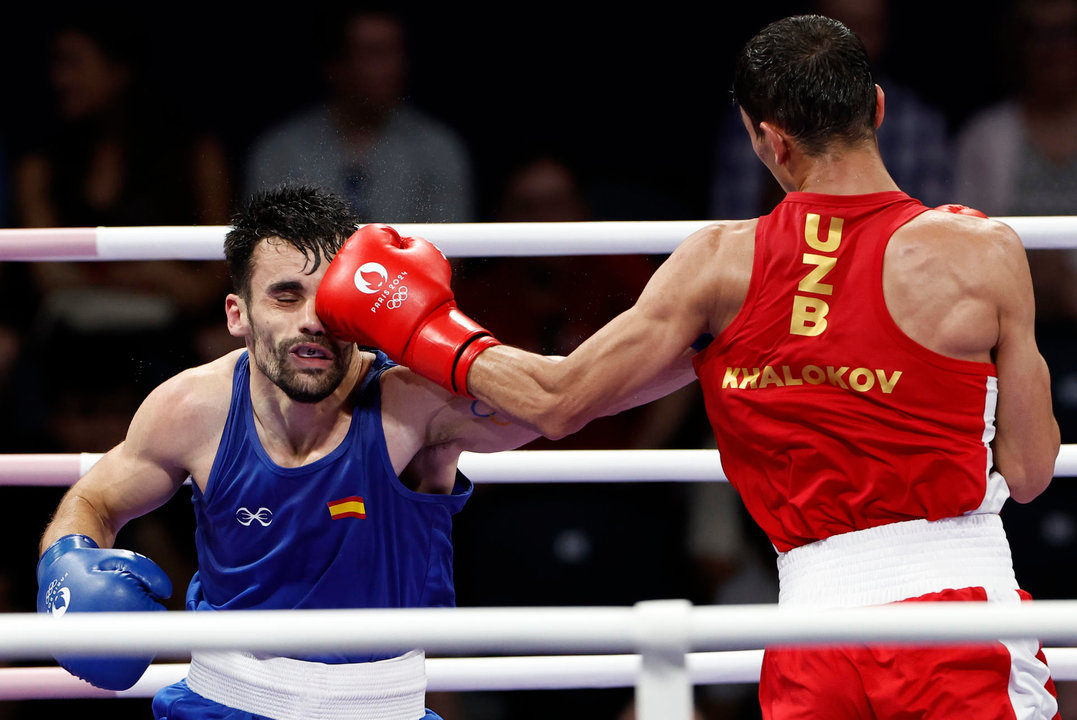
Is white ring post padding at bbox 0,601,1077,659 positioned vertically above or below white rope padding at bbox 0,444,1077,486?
below

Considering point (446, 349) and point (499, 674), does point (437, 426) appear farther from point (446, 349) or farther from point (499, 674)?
point (499, 674)

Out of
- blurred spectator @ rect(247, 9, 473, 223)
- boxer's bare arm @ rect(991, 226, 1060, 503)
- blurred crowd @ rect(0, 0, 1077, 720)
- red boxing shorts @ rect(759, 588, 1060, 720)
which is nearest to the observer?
red boxing shorts @ rect(759, 588, 1060, 720)

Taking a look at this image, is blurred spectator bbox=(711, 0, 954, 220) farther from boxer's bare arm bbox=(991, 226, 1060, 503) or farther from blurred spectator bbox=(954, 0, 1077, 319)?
boxer's bare arm bbox=(991, 226, 1060, 503)

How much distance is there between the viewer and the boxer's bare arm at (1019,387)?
1651 millimetres

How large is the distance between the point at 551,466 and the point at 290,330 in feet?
1.76

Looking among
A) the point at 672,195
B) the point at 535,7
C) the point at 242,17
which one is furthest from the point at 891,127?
the point at 242,17

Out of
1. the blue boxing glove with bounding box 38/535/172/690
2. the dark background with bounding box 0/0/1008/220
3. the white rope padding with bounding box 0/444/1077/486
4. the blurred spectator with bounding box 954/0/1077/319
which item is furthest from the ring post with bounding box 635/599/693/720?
the dark background with bounding box 0/0/1008/220

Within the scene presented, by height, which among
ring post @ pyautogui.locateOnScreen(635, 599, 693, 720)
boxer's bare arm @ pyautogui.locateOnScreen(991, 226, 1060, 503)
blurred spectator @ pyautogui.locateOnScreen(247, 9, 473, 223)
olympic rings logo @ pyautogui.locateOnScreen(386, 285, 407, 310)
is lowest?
ring post @ pyautogui.locateOnScreen(635, 599, 693, 720)

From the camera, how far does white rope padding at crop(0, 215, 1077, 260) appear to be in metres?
2.08

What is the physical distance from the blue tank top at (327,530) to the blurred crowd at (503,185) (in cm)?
74

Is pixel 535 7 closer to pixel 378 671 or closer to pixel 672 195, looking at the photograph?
pixel 672 195

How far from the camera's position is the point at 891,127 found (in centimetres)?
334

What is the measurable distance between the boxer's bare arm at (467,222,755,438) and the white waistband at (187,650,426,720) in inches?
18.9

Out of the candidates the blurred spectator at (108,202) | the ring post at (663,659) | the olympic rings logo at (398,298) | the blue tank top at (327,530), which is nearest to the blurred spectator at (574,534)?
the blurred spectator at (108,202)
